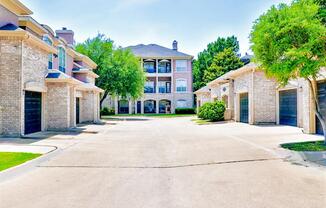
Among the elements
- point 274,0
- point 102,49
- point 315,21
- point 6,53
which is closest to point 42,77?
point 6,53

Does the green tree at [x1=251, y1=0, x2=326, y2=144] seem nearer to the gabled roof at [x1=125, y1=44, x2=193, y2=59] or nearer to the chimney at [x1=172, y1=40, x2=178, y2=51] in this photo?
the gabled roof at [x1=125, y1=44, x2=193, y2=59]

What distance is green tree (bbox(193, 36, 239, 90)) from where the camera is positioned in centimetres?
6244

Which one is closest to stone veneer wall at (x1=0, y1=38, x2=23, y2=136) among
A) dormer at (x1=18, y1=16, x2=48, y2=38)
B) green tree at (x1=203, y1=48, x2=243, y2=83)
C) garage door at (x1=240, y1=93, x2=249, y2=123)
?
dormer at (x1=18, y1=16, x2=48, y2=38)

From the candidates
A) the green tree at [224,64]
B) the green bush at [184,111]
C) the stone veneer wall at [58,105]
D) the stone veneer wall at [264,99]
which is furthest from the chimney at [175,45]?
the stone veneer wall at [58,105]

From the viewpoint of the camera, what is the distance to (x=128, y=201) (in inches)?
219

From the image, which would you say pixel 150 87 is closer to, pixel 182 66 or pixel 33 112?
pixel 182 66

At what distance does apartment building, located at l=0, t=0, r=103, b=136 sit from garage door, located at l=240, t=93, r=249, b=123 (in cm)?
1436

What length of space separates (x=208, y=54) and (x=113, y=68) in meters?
31.8

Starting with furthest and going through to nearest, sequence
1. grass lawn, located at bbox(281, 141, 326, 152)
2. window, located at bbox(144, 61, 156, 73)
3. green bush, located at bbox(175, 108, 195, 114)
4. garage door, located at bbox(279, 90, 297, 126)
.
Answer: window, located at bbox(144, 61, 156, 73)
green bush, located at bbox(175, 108, 195, 114)
garage door, located at bbox(279, 90, 297, 126)
grass lawn, located at bbox(281, 141, 326, 152)

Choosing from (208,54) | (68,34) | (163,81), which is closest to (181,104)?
(163,81)

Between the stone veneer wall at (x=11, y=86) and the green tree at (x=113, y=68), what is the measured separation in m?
20.9

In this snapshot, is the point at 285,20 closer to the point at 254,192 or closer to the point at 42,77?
the point at 254,192

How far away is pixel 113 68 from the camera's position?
36.6 metres

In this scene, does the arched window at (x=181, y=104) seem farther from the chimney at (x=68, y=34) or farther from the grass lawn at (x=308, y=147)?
the grass lawn at (x=308, y=147)
